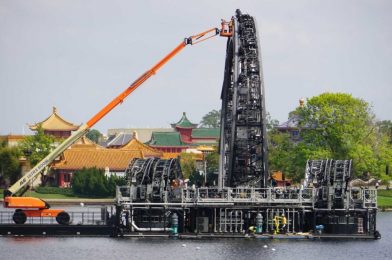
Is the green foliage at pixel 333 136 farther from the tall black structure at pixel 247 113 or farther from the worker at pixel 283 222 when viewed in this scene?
the worker at pixel 283 222

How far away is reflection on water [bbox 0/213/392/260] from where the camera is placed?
4181 inches

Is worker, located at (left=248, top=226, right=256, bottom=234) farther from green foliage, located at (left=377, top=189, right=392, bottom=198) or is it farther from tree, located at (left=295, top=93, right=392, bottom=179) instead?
green foliage, located at (left=377, top=189, right=392, bottom=198)

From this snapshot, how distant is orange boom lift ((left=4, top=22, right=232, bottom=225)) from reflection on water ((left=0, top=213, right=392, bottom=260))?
9.80 feet

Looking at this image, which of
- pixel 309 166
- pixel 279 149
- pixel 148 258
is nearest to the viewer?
pixel 148 258

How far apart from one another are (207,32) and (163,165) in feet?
54.4

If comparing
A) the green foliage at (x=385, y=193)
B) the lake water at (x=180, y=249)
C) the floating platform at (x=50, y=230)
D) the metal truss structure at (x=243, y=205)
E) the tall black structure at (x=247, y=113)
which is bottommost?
the lake water at (x=180, y=249)

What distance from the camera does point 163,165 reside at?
117 metres

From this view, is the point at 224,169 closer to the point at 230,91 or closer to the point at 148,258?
the point at 230,91

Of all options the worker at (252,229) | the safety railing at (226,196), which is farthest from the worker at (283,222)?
the worker at (252,229)

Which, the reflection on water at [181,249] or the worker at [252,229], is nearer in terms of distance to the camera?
the reflection on water at [181,249]

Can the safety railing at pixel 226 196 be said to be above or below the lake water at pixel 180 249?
above

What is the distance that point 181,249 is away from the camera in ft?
358

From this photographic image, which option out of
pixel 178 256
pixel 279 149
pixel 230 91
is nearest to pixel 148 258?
pixel 178 256

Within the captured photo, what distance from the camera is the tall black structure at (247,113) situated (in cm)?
12419
